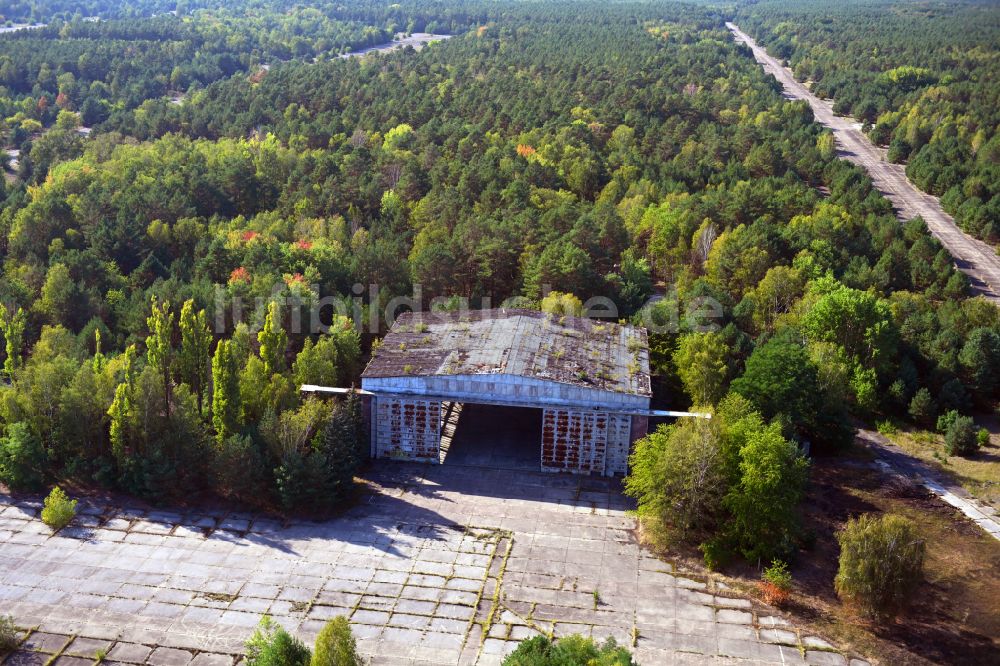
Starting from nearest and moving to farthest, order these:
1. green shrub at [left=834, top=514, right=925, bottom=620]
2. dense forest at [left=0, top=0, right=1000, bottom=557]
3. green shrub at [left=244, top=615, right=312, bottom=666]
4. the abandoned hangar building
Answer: green shrub at [left=244, top=615, right=312, bottom=666] → green shrub at [left=834, top=514, right=925, bottom=620] → dense forest at [left=0, top=0, right=1000, bottom=557] → the abandoned hangar building

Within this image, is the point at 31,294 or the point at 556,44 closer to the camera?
the point at 31,294

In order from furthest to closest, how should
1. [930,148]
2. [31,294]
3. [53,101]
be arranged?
[53,101]
[930,148]
[31,294]

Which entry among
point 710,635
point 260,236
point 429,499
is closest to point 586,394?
point 429,499

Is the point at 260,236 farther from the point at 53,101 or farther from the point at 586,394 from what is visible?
the point at 53,101

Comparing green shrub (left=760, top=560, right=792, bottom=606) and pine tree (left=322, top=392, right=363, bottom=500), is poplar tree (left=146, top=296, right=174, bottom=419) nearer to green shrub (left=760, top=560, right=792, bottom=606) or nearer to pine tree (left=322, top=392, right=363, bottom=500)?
pine tree (left=322, top=392, right=363, bottom=500)

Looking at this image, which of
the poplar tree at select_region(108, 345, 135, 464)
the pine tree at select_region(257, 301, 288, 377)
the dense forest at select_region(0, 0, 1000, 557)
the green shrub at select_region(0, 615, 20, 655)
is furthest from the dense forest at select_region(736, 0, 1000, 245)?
the green shrub at select_region(0, 615, 20, 655)

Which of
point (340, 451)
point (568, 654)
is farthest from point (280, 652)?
point (340, 451)

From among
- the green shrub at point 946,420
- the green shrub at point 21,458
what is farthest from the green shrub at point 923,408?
the green shrub at point 21,458

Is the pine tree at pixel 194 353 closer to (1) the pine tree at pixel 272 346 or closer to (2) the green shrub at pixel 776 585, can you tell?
(1) the pine tree at pixel 272 346
